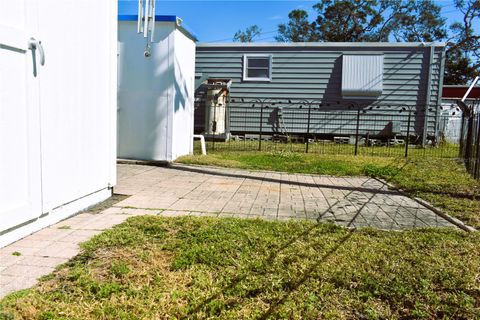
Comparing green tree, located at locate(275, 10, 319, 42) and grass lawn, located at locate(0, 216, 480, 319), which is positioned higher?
green tree, located at locate(275, 10, 319, 42)

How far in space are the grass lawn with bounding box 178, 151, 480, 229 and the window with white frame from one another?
4.98 meters

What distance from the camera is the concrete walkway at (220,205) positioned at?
9.56 ft

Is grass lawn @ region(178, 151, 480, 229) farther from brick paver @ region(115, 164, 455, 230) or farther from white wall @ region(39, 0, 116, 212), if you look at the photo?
white wall @ region(39, 0, 116, 212)

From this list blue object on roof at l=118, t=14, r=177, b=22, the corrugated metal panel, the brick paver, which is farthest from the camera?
the corrugated metal panel

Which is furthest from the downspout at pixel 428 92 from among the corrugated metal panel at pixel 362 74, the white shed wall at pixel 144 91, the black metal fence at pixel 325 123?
the white shed wall at pixel 144 91

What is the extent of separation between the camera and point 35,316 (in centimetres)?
206

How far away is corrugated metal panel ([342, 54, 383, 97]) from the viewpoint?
44.9ft

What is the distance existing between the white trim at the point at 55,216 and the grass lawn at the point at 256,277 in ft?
1.97

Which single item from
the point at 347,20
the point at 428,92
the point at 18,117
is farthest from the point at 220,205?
the point at 347,20

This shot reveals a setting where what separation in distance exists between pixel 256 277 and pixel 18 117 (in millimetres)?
2170

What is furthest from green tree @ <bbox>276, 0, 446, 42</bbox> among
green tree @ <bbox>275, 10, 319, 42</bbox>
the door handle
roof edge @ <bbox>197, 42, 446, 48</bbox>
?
the door handle

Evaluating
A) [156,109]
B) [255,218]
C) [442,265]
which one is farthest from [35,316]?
[156,109]

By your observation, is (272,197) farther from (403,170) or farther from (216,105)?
(216,105)

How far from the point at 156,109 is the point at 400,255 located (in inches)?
236
